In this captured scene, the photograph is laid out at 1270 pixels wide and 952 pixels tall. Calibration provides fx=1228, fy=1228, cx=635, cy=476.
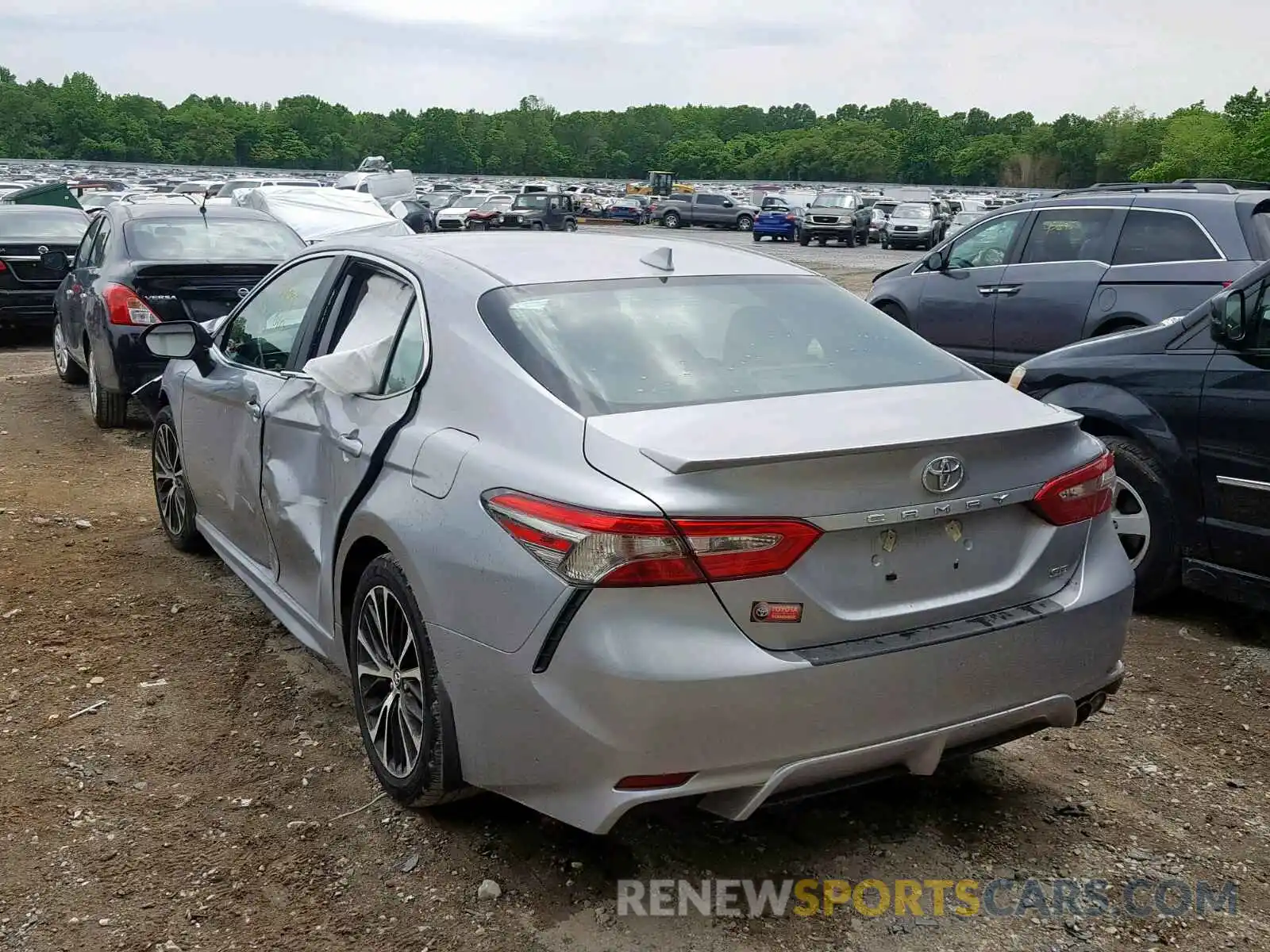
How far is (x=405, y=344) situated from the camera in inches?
143

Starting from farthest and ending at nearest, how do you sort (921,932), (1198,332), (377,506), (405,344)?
1. (1198,332)
2. (405,344)
3. (377,506)
4. (921,932)

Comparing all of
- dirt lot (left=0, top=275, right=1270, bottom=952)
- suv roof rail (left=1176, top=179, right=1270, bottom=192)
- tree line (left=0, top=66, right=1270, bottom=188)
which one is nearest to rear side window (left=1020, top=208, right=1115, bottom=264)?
suv roof rail (left=1176, top=179, right=1270, bottom=192)

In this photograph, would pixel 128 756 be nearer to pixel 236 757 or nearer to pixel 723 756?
pixel 236 757

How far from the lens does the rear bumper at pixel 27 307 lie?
42.4 feet

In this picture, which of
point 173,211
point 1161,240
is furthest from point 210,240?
point 1161,240

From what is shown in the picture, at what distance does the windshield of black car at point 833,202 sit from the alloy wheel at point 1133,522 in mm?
40340

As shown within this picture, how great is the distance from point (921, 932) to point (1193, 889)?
0.77m

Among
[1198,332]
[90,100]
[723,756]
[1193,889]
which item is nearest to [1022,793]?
[1193,889]

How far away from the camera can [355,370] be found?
12.1 feet

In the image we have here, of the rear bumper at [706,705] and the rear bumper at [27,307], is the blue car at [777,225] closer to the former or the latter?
the rear bumper at [27,307]

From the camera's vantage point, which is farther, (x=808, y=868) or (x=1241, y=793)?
(x=1241, y=793)

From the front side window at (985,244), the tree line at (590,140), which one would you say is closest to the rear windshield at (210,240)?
the front side window at (985,244)

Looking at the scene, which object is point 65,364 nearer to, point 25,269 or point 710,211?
point 25,269

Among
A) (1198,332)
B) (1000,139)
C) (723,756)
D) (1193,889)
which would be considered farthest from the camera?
(1000,139)
